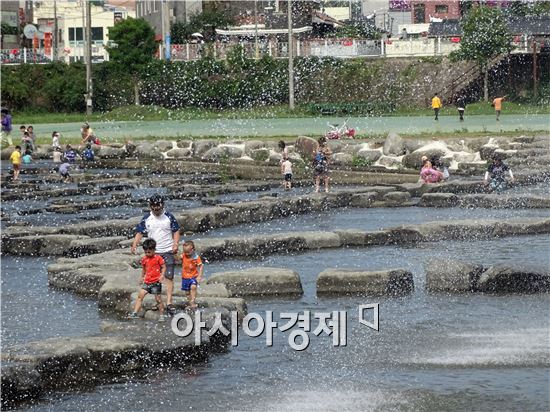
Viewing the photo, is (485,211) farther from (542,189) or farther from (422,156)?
(422,156)

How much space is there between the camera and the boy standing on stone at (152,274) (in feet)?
55.3

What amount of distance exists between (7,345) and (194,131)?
36.5 m

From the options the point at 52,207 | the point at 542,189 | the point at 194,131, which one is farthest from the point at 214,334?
the point at 194,131

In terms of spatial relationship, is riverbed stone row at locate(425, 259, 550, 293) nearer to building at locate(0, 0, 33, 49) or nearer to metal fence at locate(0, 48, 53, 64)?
metal fence at locate(0, 48, 53, 64)

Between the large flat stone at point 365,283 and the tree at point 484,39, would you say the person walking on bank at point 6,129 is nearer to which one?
the tree at point 484,39

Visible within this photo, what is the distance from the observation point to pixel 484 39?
6000 cm

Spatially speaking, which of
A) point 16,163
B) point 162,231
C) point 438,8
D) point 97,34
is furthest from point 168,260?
Answer: point 97,34

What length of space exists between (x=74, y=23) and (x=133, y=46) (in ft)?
107

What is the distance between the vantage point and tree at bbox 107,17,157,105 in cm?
6606

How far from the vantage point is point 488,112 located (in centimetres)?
5772

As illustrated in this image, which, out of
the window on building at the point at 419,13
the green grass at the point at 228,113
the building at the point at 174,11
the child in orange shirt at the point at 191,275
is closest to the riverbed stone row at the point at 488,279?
the child in orange shirt at the point at 191,275

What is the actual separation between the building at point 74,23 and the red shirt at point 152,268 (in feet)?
237

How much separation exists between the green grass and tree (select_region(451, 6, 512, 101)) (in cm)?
240

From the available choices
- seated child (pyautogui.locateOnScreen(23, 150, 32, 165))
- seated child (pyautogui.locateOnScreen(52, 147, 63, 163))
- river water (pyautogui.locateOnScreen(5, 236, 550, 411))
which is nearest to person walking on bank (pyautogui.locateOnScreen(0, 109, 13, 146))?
seated child (pyautogui.locateOnScreen(23, 150, 32, 165))
